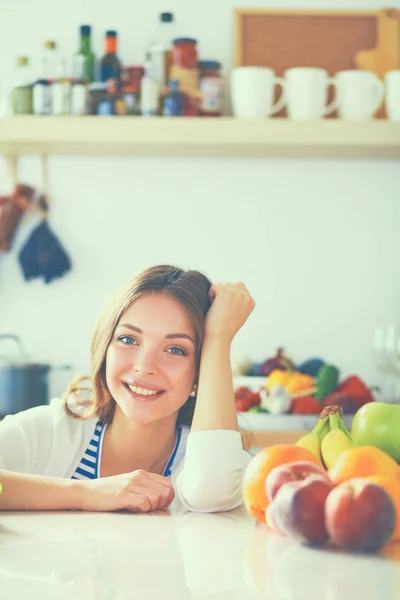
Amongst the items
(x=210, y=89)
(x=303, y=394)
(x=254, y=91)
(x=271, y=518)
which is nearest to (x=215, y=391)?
(x=271, y=518)

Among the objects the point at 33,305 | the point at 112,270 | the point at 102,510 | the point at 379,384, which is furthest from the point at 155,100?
the point at 102,510

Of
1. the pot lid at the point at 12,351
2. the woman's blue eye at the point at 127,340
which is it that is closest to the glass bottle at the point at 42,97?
the pot lid at the point at 12,351

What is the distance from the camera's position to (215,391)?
1.14m

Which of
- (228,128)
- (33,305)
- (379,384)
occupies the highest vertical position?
(228,128)

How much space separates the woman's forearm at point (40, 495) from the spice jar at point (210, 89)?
171cm

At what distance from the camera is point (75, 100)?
251 centimetres

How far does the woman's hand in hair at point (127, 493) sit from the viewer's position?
98cm

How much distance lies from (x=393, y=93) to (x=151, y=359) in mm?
1609

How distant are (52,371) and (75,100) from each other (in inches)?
30.8

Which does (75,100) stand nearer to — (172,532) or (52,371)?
(52,371)

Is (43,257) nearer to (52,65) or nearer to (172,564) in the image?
(52,65)

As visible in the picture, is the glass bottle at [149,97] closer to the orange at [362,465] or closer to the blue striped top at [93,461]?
the blue striped top at [93,461]

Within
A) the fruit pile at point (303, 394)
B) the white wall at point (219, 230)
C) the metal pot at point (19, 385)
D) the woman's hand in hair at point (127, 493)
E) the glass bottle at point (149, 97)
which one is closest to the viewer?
the woman's hand in hair at point (127, 493)

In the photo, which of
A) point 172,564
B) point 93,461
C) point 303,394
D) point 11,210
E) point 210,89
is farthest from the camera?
point 11,210
